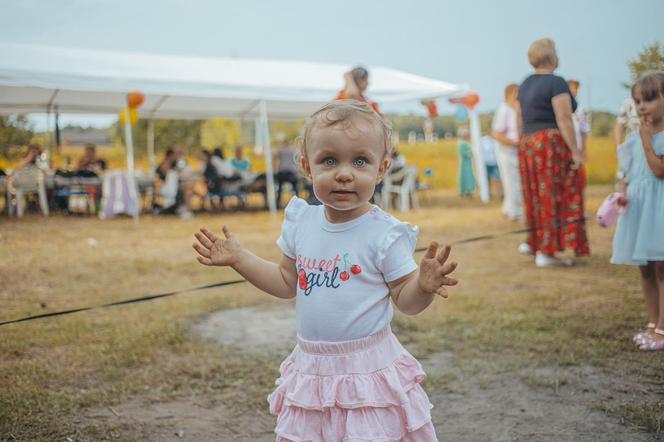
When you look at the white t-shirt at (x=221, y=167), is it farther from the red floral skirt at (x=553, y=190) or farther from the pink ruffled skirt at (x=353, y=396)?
the pink ruffled skirt at (x=353, y=396)

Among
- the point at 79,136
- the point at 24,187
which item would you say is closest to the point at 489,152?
the point at 79,136

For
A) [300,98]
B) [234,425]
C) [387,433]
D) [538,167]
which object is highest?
[300,98]

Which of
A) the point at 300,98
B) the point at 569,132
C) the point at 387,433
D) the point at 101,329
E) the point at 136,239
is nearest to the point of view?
the point at 387,433

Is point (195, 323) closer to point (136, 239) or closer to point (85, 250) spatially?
point (85, 250)

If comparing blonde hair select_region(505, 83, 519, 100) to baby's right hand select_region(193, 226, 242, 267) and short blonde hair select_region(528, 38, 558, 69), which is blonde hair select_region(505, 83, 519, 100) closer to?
short blonde hair select_region(528, 38, 558, 69)

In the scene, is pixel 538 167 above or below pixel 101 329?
above

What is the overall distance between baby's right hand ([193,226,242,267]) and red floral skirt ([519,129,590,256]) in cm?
411

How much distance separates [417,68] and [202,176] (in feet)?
21.7

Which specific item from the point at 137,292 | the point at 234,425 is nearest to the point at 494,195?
the point at 137,292

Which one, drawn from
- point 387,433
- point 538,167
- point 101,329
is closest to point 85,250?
point 101,329

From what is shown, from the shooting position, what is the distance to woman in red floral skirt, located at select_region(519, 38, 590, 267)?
211 inches

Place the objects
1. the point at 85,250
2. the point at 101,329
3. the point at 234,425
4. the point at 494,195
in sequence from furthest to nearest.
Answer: the point at 494,195 → the point at 85,250 → the point at 101,329 → the point at 234,425

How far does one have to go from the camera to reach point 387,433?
5.53 feet

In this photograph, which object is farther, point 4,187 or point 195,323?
point 4,187
